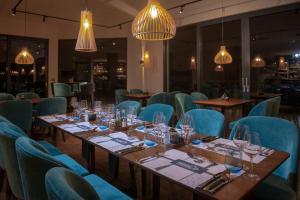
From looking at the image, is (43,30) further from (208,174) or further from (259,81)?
(208,174)

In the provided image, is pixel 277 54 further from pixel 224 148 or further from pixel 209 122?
pixel 224 148

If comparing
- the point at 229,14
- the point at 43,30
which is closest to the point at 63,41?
the point at 43,30

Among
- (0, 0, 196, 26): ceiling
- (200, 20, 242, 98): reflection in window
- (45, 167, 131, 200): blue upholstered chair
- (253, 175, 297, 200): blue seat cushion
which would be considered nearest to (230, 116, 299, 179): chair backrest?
(253, 175, 297, 200): blue seat cushion

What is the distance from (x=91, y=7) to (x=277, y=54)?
4930mm

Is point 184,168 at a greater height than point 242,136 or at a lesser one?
lesser

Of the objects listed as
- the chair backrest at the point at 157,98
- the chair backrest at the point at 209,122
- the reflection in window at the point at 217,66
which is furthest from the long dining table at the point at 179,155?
the reflection in window at the point at 217,66

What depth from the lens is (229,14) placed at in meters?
5.47

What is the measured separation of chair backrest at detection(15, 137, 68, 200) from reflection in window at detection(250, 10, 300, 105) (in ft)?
15.8

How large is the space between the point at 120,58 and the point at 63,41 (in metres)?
2.08

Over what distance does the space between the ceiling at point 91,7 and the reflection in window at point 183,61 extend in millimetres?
932

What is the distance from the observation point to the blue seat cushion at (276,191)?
5.21 ft

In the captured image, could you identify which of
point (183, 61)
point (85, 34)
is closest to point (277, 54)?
point (183, 61)

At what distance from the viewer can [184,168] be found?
1357mm

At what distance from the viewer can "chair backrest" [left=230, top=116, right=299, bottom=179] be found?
68.2 inches
